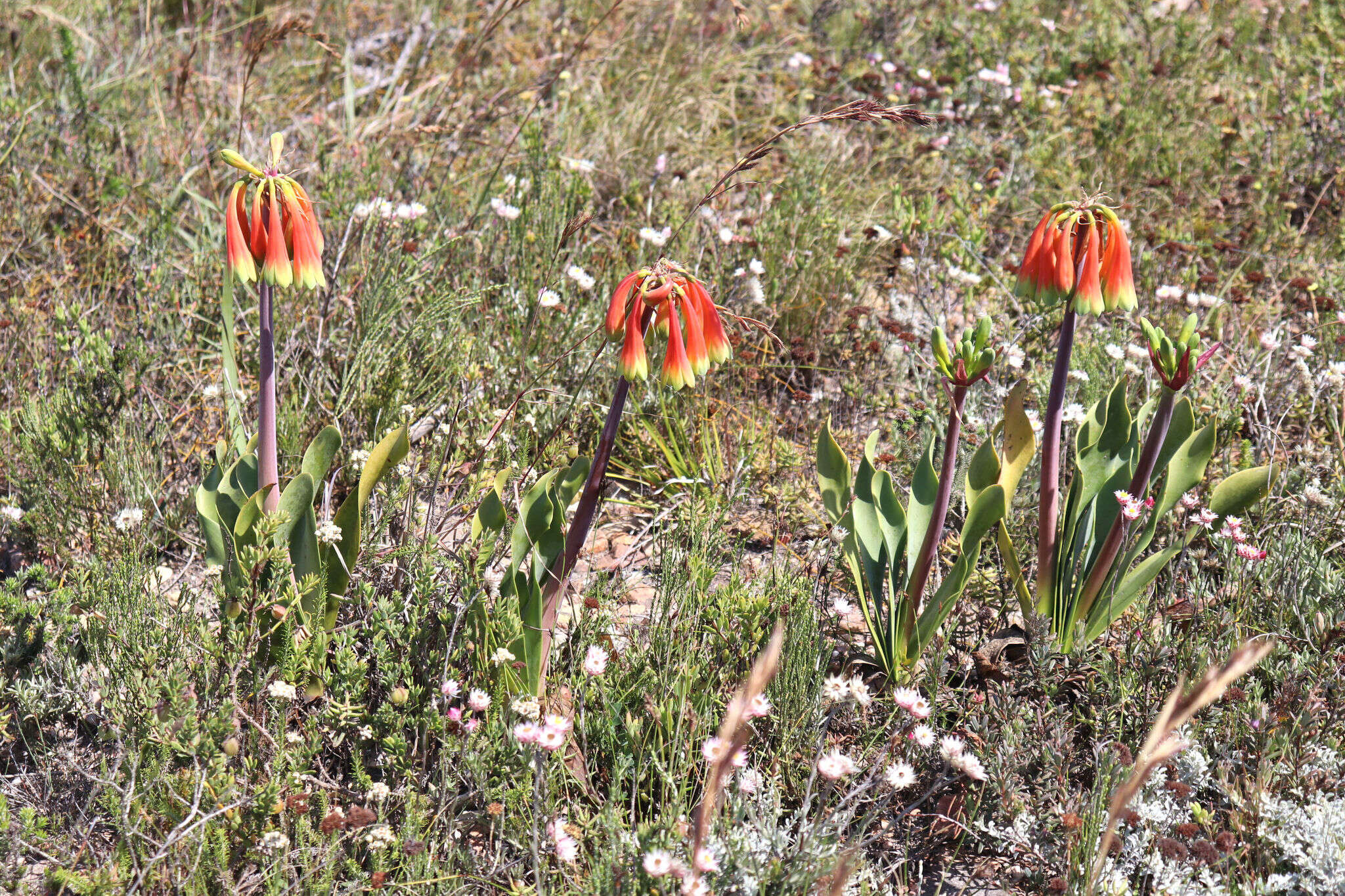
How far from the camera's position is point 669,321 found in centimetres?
178

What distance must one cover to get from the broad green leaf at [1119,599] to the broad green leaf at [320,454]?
5.71 ft

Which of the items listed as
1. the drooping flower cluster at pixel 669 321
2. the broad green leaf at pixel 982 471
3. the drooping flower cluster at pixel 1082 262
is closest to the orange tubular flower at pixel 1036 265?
the drooping flower cluster at pixel 1082 262

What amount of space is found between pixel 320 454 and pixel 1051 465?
1609mm

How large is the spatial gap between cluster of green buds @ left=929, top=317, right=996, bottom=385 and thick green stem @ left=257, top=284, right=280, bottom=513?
1296 millimetres

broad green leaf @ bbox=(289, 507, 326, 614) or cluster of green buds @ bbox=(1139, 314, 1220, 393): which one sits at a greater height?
cluster of green buds @ bbox=(1139, 314, 1220, 393)

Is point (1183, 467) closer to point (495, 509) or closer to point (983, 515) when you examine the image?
point (983, 515)

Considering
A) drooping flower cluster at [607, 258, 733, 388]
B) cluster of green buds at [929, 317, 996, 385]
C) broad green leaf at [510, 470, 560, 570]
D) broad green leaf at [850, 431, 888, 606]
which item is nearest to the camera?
drooping flower cluster at [607, 258, 733, 388]

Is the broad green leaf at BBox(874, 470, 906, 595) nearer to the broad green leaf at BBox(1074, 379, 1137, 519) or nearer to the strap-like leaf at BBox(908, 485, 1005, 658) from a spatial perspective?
the strap-like leaf at BBox(908, 485, 1005, 658)

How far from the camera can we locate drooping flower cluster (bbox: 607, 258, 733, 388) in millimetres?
1781

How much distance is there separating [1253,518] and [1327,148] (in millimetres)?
2511

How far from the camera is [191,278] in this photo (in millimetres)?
3451

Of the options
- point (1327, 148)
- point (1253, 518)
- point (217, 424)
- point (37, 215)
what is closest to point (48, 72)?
point (37, 215)

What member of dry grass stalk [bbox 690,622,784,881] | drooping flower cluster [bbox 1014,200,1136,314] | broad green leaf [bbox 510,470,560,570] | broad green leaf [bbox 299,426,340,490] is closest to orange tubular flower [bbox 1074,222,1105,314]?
drooping flower cluster [bbox 1014,200,1136,314]

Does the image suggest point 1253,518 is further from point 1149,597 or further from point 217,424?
point 217,424
